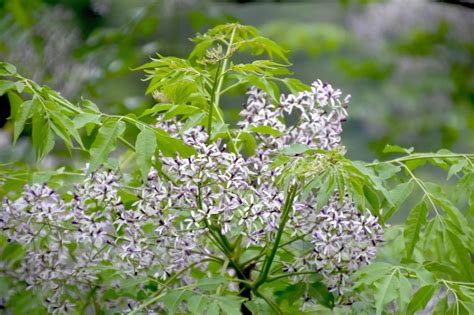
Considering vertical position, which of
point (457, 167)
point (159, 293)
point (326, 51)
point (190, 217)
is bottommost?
point (326, 51)

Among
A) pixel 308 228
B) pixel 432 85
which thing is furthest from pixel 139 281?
pixel 432 85

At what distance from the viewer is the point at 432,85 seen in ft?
13.2

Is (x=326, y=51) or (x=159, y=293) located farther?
(x=326, y=51)

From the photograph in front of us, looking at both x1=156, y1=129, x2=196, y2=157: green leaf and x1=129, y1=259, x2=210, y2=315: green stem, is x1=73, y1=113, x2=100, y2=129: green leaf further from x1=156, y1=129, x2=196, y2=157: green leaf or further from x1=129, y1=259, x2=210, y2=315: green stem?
x1=129, y1=259, x2=210, y2=315: green stem

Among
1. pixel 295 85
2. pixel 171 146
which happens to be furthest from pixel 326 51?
pixel 171 146

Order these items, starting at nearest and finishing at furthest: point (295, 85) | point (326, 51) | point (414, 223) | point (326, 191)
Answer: point (326, 191) → point (414, 223) → point (295, 85) → point (326, 51)

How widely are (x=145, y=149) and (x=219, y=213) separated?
0.14 meters

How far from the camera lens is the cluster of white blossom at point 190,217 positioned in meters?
1.01

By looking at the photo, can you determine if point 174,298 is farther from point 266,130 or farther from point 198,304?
point 266,130

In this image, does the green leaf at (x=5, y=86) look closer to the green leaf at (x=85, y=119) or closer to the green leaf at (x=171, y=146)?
the green leaf at (x=85, y=119)

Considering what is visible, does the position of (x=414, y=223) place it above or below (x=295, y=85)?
below

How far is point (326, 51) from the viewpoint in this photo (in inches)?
156

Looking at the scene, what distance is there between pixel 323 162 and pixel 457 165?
10.1 inches

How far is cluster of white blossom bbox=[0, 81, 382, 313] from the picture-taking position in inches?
39.6
